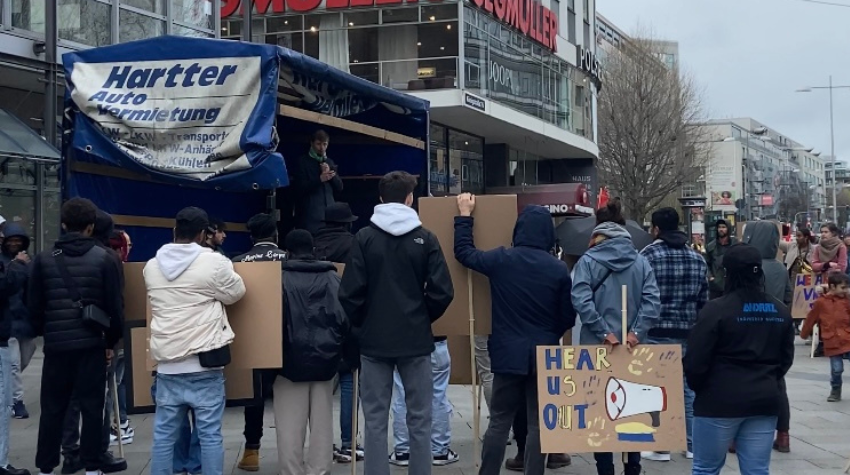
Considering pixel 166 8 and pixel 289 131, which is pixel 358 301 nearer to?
pixel 289 131

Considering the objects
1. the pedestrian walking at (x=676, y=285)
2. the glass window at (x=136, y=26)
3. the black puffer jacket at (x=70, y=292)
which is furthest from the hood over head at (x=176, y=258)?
the glass window at (x=136, y=26)

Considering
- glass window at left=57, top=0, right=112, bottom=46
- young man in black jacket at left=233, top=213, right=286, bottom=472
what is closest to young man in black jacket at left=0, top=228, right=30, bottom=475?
young man in black jacket at left=233, top=213, right=286, bottom=472

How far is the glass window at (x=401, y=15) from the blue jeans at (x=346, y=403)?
1978 cm

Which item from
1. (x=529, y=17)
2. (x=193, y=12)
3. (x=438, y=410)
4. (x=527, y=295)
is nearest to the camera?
(x=527, y=295)

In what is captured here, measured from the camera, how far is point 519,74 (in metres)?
29.5

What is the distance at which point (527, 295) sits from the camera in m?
6.06

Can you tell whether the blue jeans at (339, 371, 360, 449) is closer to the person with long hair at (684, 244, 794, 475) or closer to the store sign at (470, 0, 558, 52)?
the person with long hair at (684, 244, 794, 475)

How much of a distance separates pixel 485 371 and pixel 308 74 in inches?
123

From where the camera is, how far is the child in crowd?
981 cm

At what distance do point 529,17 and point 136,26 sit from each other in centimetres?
1666

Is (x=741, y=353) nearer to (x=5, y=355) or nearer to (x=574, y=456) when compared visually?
(x=574, y=456)

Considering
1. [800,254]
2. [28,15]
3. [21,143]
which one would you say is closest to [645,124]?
[800,254]

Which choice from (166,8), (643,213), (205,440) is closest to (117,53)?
(205,440)

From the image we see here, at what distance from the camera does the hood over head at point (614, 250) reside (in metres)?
6.45
